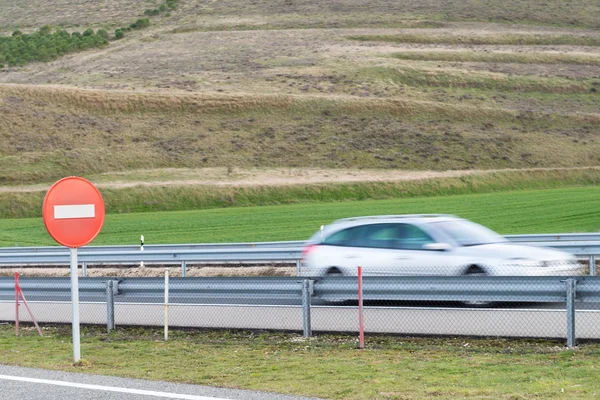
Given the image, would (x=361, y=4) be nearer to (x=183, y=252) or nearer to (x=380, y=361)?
(x=183, y=252)

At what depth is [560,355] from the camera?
34.5 feet

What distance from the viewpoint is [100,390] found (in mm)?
9359

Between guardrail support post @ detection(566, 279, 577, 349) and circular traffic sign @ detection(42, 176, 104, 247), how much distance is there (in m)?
5.52

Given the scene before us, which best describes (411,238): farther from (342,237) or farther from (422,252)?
(342,237)

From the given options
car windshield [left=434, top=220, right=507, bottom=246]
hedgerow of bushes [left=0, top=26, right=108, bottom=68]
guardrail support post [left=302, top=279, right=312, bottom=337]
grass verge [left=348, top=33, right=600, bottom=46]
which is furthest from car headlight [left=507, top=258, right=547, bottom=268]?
hedgerow of bushes [left=0, top=26, right=108, bottom=68]

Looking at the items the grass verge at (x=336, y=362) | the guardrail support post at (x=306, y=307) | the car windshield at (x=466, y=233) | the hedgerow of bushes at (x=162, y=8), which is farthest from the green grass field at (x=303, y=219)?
the hedgerow of bushes at (x=162, y=8)

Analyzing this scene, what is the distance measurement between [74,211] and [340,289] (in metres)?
3.72

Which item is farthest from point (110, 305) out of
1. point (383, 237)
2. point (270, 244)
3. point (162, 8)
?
point (162, 8)

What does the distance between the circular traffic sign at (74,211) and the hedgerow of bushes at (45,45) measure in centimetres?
9691

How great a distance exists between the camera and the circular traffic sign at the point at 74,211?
441 inches

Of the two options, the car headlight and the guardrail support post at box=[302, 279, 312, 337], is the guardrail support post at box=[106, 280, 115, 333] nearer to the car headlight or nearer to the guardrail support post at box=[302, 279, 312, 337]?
the guardrail support post at box=[302, 279, 312, 337]

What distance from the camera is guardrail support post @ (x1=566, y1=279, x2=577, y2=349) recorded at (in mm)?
10891

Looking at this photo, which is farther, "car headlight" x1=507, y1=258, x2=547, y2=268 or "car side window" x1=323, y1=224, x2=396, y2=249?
"car side window" x1=323, y1=224, x2=396, y2=249

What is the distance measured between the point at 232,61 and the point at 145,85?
41.7 feet
